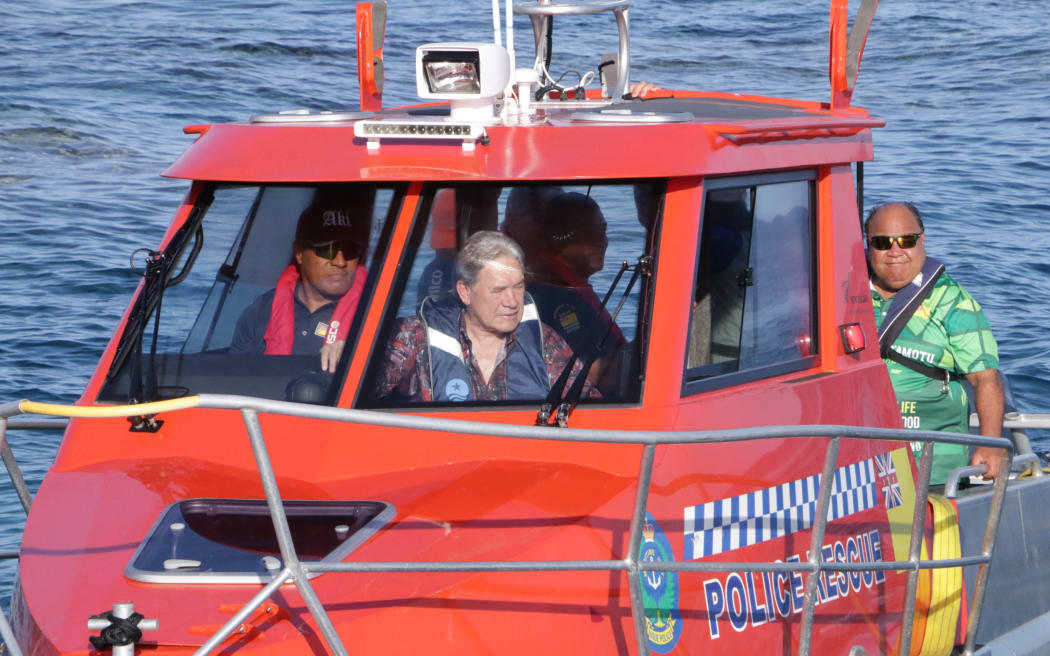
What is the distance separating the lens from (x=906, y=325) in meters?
5.84

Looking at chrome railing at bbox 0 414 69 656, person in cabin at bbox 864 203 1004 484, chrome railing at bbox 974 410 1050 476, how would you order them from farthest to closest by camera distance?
chrome railing at bbox 974 410 1050 476 → person in cabin at bbox 864 203 1004 484 → chrome railing at bbox 0 414 69 656

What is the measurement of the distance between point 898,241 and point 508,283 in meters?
2.33

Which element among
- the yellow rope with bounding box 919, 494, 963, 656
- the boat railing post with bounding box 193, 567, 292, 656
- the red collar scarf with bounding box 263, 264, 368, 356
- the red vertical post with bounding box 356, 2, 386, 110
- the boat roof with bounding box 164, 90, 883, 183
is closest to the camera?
the boat railing post with bounding box 193, 567, 292, 656

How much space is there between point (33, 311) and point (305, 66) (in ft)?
26.0

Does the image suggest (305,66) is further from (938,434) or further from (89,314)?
(938,434)

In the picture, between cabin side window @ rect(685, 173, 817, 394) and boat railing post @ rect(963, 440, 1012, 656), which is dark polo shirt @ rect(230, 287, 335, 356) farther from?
boat railing post @ rect(963, 440, 1012, 656)

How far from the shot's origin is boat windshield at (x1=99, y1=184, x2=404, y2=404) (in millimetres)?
4230

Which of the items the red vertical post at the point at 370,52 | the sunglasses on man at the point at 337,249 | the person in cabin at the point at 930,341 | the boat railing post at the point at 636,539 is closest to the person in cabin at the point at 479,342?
the sunglasses on man at the point at 337,249

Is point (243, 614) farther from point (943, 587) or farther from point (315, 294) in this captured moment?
point (943, 587)

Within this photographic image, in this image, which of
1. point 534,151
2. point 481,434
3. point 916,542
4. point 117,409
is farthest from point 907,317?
point 117,409

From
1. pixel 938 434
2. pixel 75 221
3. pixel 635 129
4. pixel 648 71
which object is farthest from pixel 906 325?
pixel 648 71

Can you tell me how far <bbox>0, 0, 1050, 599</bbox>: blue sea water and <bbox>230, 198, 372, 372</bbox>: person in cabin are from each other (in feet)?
13.0

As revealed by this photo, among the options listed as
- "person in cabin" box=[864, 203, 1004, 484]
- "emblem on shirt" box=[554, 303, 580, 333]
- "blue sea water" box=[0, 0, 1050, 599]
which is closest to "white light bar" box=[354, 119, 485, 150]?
"emblem on shirt" box=[554, 303, 580, 333]

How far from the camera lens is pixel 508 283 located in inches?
163
